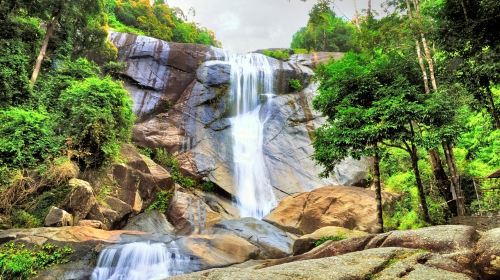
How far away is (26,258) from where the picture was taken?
11.5 m

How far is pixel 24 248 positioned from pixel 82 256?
1.75 metres

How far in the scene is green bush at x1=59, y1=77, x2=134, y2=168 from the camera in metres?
17.0

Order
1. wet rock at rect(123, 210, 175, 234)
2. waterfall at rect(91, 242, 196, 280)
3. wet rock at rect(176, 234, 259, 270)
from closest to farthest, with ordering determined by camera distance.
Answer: waterfall at rect(91, 242, 196, 280) < wet rock at rect(176, 234, 259, 270) < wet rock at rect(123, 210, 175, 234)

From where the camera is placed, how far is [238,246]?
14.4 metres

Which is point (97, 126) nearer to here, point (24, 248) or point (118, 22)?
point (24, 248)

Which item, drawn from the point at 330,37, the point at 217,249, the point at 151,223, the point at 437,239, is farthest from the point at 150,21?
the point at 437,239

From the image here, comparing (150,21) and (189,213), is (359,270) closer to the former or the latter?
(189,213)

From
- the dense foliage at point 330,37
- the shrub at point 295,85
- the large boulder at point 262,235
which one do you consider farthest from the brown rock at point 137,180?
the dense foliage at point 330,37

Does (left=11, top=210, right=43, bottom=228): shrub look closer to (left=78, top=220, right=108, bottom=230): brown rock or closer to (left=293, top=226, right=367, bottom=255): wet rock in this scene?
(left=78, top=220, right=108, bottom=230): brown rock

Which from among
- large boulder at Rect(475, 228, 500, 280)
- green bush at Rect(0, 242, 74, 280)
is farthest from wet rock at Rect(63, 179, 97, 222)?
large boulder at Rect(475, 228, 500, 280)

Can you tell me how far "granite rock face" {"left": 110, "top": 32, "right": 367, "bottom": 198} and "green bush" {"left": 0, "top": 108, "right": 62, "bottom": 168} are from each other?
9782 millimetres

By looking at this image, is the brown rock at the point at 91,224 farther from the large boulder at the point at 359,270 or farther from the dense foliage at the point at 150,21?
the dense foliage at the point at 150,21

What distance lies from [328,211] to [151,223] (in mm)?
8979

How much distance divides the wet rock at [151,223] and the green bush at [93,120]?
3426mm
